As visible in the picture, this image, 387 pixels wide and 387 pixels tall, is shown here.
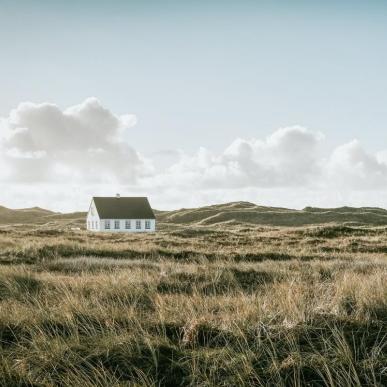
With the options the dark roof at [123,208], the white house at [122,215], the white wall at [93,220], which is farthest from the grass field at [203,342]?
the white wall at [93,220]

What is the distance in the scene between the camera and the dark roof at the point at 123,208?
6500 cm

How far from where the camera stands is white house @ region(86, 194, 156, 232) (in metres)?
64.7

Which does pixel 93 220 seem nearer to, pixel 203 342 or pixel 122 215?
pixel 122 215

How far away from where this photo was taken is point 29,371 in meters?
4.73

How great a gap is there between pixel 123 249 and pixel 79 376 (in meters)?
18.8

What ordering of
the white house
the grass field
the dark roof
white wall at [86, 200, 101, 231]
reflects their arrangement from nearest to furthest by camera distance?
the grass field, the white house, the dark roof, white wall at [86, 200, 101, 231]

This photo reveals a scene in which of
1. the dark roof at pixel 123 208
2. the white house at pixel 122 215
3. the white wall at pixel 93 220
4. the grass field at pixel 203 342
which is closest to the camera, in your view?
the grass field at pixel 203 342

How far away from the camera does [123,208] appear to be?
217 feet

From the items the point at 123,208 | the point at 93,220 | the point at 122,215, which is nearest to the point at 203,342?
the point at 122,215

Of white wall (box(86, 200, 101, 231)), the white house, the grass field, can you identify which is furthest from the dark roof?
the grass field

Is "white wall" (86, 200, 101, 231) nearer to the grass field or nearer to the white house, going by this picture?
the white house

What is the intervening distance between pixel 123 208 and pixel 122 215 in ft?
4.79

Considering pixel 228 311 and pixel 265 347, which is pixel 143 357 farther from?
pixel 228 311

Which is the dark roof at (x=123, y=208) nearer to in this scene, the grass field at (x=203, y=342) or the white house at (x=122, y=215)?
the white house at (x=122, y=215)
